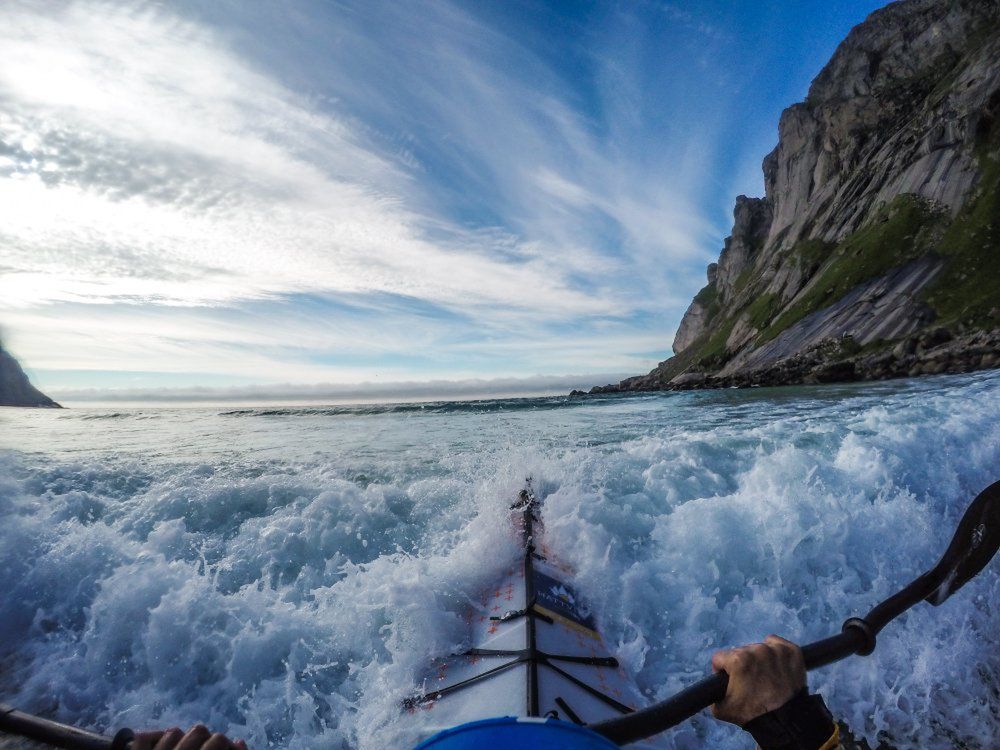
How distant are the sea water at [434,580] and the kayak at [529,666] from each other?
0.86 ft

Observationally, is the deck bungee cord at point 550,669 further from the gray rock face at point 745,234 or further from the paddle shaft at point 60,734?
the gray rock face at point 745,234

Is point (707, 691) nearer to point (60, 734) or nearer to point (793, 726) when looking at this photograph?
point (793, 726)

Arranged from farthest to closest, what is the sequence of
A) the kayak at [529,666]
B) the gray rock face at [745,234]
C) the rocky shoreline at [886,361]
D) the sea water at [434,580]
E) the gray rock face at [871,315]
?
1. the gray rock face at [745,234]
2. the gray rock face at [871,315]
3. the rocky shoreline at [886,361]
4. the sea water at [434,580]
5. the kayak at [529,666]

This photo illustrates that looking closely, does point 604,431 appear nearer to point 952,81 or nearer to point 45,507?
point 45,507

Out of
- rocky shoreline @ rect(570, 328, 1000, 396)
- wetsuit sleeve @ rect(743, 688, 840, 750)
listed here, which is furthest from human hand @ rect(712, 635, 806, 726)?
rocky shoreline @ rect(570, 328, 1000, 396)

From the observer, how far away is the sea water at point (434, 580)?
489 cm

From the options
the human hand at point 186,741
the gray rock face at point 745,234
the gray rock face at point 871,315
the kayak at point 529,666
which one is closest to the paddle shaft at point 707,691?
the human hand at point 186,741

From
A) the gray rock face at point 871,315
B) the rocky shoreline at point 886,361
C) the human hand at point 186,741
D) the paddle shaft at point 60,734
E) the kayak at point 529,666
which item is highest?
the gray rock face at point 871,315

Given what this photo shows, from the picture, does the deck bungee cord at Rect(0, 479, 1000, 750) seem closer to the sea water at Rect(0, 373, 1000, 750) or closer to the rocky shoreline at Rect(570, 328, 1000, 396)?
the sea water at Rect(0, 373, 1000, 750)

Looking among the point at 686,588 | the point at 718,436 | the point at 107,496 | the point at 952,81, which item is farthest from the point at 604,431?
the point at 952,81

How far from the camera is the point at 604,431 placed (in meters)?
19.9

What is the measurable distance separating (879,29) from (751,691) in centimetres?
14348

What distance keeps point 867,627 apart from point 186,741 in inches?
106

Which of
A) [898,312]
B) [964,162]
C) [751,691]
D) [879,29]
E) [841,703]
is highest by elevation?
[879,29]
